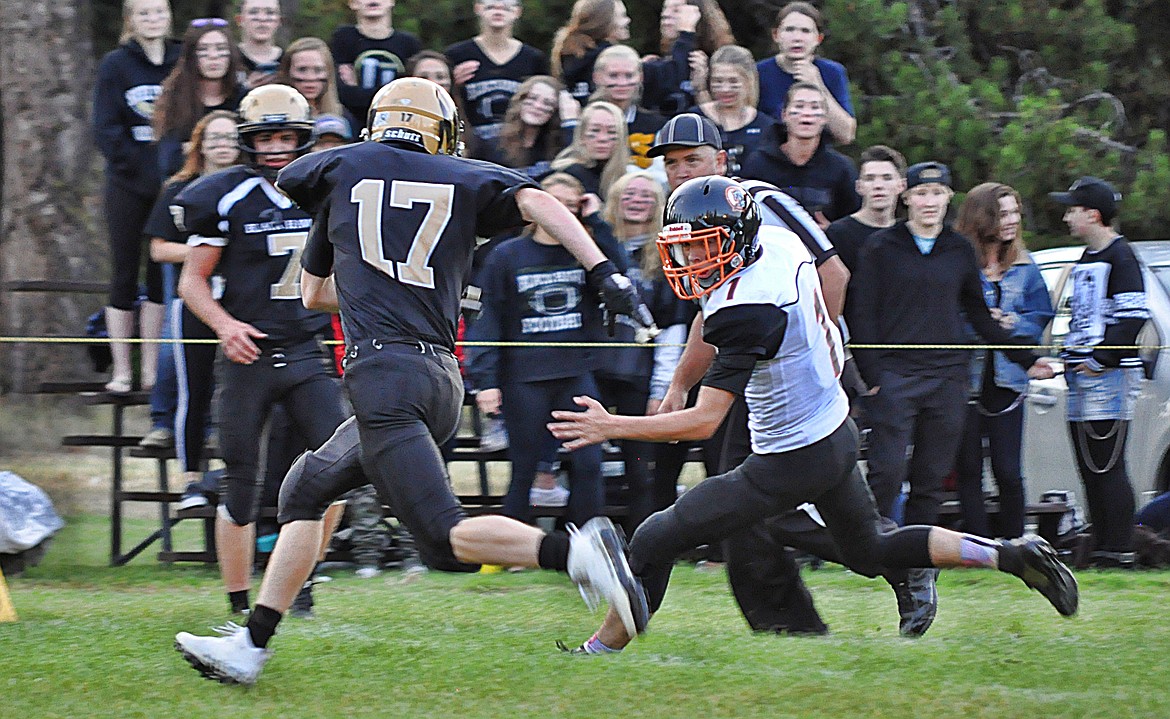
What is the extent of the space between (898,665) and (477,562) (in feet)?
5.30

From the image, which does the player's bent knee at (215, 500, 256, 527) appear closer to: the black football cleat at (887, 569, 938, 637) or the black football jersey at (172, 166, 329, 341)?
the black football jersey at (172, 166, 329, 341)

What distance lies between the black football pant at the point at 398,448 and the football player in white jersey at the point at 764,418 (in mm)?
456

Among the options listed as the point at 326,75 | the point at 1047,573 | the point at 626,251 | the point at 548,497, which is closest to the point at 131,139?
the point at 326,75

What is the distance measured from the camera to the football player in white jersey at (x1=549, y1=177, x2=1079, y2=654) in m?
5.50

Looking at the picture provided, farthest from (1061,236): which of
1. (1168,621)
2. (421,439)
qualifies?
(421,439)

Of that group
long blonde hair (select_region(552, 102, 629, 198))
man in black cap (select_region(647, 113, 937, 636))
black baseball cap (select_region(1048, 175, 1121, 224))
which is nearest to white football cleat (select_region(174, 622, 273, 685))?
man in black cap (select_region(647, 113, 937, 636))

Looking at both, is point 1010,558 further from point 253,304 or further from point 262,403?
point 253,304

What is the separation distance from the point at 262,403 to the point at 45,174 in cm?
697

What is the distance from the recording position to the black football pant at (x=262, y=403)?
23.3 feet

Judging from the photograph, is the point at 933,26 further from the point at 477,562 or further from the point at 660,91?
the point at 477,562

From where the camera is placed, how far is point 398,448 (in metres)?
5.25

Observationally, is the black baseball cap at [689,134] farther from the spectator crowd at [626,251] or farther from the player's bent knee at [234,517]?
the player's bent knee at [234,517]

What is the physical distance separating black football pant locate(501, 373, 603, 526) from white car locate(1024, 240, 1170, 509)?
2.82 metres

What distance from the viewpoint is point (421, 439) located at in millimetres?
5281
